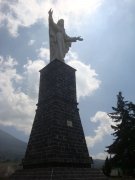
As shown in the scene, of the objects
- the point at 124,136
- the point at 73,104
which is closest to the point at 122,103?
the point at 124,136

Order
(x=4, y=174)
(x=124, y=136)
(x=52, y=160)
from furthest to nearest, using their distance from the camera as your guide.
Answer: (x=124, y=136)
(x=4, y=174)
(x=52, y=160)

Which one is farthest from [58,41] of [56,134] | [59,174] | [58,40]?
[59,174]

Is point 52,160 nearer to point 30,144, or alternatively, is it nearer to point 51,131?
point 51,131

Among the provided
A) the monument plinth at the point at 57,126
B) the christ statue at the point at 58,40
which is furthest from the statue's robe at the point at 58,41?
the monument plinth at the point at 57,126

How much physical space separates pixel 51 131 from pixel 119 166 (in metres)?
14.8

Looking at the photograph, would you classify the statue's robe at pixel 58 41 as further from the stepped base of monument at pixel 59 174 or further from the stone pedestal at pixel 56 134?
the stepped base of monument at pixel 59 174

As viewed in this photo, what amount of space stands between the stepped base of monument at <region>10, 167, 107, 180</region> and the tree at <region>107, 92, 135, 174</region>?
1232 cm

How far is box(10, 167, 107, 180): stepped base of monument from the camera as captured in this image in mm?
9336

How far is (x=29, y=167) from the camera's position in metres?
11.2

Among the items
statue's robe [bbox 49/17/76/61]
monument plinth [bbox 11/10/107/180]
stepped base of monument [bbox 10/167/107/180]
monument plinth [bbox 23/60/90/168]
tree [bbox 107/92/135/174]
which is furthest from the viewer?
tree [bbox 107/92/135/174]

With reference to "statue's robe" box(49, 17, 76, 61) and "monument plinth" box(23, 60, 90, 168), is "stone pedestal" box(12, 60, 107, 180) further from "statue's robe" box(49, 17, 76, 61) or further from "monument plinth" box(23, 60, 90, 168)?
"statue's robe" box(49, 17, 76, 61)

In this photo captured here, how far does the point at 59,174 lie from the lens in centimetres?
940

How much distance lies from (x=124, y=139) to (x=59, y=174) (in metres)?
15.6

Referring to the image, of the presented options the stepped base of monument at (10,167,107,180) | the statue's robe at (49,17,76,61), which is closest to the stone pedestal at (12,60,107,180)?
the stepped base of monument at (10,167,107,180)
